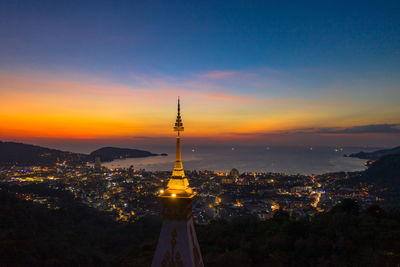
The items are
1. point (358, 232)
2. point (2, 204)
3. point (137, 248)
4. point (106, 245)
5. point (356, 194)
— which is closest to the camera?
point (358, 232)

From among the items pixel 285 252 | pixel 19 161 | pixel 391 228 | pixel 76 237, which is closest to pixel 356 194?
pixel 391 228

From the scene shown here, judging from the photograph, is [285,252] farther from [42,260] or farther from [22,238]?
[22,238]

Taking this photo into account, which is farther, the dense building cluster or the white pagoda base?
the dense building cluster

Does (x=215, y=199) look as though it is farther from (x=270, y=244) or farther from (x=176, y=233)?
(x=176, y=233)

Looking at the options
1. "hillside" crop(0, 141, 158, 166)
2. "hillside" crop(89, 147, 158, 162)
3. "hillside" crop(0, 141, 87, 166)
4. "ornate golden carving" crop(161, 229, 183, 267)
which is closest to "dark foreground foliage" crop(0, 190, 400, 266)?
"ornate golden carving" crop(161, 229, 183, 267)

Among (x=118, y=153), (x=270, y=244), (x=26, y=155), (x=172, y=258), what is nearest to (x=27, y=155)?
(x=26, y=155)

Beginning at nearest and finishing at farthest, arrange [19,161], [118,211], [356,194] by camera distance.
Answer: [118,211]
[356,194]
[19,161]

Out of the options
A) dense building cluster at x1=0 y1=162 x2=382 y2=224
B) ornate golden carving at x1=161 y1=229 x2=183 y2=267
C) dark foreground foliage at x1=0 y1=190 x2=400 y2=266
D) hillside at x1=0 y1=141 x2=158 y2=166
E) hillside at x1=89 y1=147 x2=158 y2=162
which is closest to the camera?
ornate golden carving at x1=161 y1=229 x2=183 y2=267

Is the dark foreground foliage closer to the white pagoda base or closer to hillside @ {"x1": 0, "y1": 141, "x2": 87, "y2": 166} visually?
the white pagoda base
